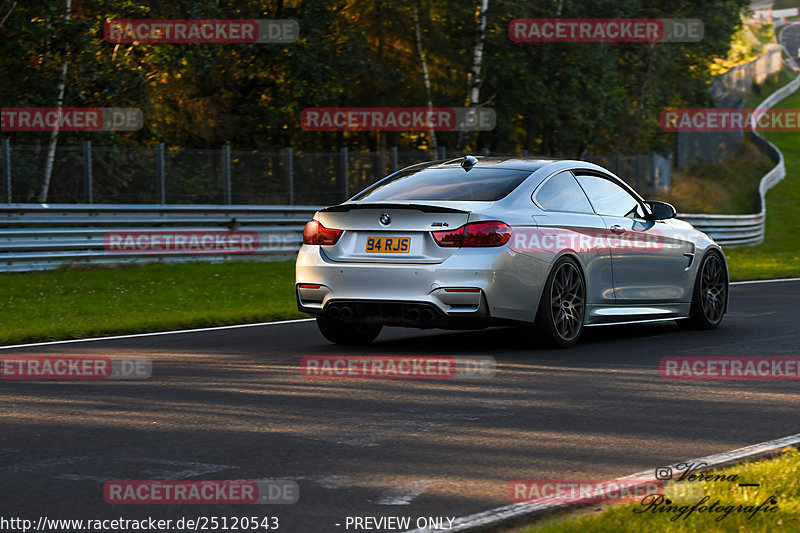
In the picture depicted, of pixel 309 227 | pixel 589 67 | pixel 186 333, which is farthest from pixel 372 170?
pixel 309 227

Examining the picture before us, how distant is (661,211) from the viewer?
11406 millimetres

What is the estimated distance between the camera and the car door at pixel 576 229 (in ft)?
33.4

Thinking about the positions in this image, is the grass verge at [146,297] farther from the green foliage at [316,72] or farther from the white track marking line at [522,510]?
the white track marking line at [522,510]

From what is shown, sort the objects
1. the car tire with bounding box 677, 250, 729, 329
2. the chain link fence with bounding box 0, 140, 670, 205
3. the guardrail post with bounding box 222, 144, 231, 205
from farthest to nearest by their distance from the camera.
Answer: the guardrail post with bounding box 222, 144, 231, 205
the chain link fence with bounding box 0, 140, 670, 205
the car tire with bounding box 677, 250, 729, 329

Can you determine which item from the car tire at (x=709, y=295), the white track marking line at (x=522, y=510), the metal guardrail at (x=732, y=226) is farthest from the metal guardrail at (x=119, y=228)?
the white track marking line at (x=522, y=510)

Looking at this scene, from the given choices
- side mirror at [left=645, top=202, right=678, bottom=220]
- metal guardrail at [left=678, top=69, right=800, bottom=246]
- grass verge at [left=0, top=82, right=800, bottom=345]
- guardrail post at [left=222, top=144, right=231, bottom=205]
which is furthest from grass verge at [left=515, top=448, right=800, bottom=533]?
metal guardrail at [left=678, top=69, right=800, bottom=246]

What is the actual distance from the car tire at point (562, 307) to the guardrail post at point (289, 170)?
1582 centimetres

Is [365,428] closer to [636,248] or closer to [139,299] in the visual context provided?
[636,248]

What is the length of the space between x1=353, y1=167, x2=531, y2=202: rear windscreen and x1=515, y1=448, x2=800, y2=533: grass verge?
4985 mm

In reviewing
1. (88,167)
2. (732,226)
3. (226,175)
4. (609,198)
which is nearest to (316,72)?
(226,175)

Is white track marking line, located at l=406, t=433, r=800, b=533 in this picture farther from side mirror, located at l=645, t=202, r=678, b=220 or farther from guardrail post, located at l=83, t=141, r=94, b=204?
guardrail post, located at l=83, t=141, r=94, b=204

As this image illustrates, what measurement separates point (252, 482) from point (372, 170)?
2283cm

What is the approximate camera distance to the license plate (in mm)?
9672

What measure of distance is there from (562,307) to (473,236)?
3.97 feet
